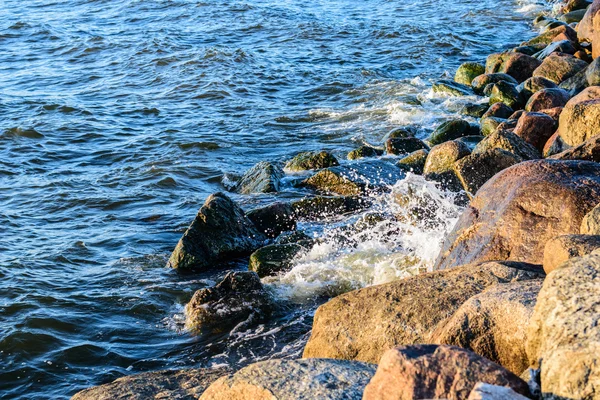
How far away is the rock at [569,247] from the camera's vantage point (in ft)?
15.2

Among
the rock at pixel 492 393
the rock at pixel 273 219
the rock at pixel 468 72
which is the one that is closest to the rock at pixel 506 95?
the rock at pixel 468 72

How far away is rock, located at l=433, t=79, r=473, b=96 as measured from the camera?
15523 millimetres

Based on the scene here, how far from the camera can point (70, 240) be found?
9875 millimetres

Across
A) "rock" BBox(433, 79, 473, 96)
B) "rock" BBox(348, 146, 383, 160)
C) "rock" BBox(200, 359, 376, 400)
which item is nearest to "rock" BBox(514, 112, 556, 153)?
"rock" BBox(348, 146, 383, 160)

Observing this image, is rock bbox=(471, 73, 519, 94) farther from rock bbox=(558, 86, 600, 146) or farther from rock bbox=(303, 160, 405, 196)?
rock bbox=(558, 86, 600, 146)

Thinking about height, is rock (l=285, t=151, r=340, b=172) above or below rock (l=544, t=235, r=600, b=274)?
below

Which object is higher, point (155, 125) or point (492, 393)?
point (492, 393)

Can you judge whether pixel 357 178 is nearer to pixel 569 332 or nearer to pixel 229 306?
pixel 229 306

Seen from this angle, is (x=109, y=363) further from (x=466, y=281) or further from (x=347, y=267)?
(x=466, y=281)

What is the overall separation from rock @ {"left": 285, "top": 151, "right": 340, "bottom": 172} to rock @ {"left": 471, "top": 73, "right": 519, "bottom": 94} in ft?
16.4

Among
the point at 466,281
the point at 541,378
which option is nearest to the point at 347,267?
the point at 466,281

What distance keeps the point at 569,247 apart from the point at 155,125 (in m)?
11.0

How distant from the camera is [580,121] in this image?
9367 millimetres

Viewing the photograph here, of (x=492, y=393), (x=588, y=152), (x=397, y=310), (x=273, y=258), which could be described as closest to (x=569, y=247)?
(x=397, y=310)
